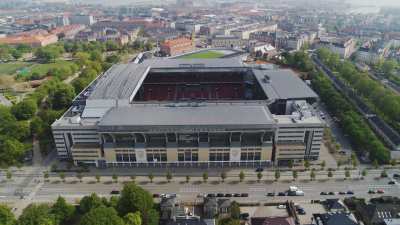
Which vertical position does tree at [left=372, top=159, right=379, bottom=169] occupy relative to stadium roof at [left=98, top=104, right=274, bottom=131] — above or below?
below

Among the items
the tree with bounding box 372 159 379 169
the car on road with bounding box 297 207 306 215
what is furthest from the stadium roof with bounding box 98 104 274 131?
the tree with bounding box 372 159 379 169

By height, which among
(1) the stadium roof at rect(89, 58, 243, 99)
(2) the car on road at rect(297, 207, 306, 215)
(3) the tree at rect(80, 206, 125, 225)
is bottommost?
(2) the car on road at rect(297, 207, 306, 215)

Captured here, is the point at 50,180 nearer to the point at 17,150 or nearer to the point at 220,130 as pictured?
the point at 17,150

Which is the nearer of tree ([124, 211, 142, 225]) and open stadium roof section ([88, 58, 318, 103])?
tree ([124, 211, 142, 225])

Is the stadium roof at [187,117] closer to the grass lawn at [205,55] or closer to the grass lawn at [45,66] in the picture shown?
the grass lawn at [205,55]

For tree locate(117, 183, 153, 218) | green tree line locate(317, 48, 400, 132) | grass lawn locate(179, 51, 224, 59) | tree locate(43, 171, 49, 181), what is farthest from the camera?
grass lawn locate(179, 51, 224, 59)

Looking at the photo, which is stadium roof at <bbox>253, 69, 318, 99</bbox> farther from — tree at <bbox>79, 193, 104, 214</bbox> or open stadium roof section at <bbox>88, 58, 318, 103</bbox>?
tree at <bbox>79, 193, 104, 214</bbox>

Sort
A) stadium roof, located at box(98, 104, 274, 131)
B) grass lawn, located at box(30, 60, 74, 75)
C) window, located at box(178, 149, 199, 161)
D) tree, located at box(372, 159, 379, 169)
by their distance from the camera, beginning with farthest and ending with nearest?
grass lawn, located at box(30, 60, 74, 75)
window, located at box(178, 149, 199, 161)
tree, located at box(372, 159, 379, 169)
stadium roof, located at box(98, 104, 274, 131)
